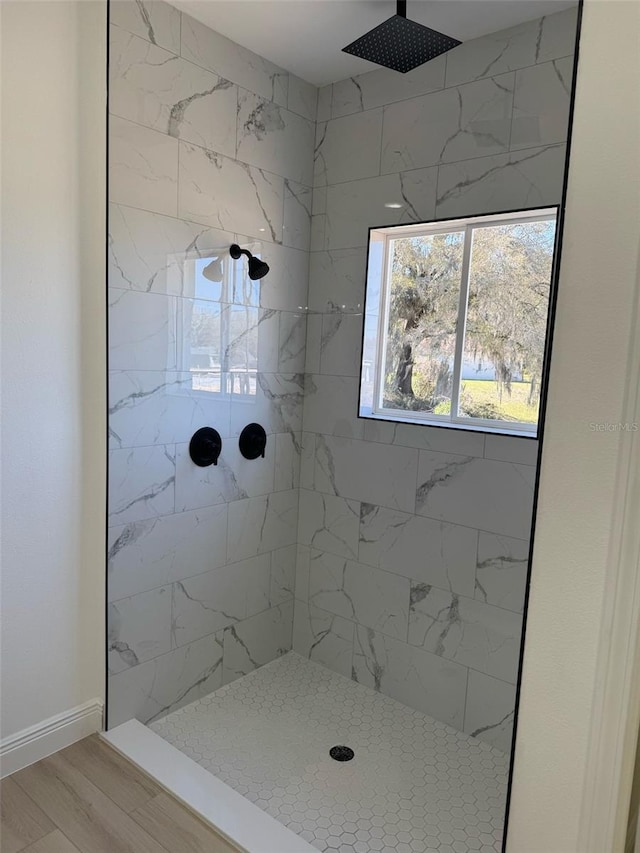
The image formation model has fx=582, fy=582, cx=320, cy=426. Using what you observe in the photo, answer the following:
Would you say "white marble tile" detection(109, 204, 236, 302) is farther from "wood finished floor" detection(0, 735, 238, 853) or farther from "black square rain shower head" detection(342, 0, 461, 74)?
"wood finished floor" detection(0, 735, 238, 853)

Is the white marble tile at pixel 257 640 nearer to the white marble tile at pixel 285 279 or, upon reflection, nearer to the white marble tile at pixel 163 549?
the white marble tile at pixel 163 549

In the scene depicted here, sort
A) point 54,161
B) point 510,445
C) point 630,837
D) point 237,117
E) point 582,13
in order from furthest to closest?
point 237,117, point 510,445, point 54,161, point 630,837, point 582,13

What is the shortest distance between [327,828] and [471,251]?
86.0 inches

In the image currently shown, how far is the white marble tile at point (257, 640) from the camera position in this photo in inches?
105

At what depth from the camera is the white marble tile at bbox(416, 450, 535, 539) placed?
2.20 meters

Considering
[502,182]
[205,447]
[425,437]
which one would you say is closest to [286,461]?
[205,447]

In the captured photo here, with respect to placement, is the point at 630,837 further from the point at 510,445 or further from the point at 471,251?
the point at 471,251

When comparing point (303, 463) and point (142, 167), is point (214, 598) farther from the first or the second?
point (142, 167)

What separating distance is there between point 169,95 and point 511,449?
1.83 metres

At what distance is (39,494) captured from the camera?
1.97 metres

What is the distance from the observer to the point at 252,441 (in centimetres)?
262

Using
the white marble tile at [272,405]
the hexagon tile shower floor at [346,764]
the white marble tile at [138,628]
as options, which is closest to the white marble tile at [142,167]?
the white marble tile at [272,405]

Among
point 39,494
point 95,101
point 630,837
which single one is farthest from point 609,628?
point 95,101

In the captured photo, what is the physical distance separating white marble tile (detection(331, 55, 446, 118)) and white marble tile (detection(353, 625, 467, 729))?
234 cm
